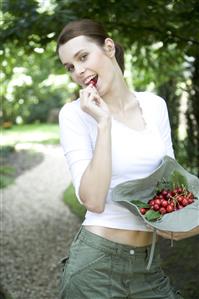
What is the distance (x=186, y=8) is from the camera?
3883mm

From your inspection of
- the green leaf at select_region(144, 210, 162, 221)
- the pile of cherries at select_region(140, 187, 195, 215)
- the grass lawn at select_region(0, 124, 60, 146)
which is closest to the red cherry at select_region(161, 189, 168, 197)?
the pile of cherries at select_region(140, 187, 195, 215)

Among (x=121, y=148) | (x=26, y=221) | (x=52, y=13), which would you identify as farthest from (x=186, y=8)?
(x=26, y=221)

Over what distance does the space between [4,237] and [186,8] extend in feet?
13.8

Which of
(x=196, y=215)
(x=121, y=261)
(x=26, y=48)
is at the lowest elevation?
(x=26, y=48)

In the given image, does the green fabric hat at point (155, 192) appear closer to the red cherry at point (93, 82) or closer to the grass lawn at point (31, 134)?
the red cherry at point (93, 82)

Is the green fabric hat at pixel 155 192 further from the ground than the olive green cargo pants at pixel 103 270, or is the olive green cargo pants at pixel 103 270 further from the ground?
the green fabric hat at pixel 155 192

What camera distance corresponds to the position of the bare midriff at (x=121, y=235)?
2012 millimetres

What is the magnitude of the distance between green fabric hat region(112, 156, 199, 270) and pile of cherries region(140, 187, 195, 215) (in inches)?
1.1

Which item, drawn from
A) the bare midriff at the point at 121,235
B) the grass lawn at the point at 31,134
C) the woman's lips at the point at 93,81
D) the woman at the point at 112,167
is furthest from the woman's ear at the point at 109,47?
the grass lawn at the point at 31,134

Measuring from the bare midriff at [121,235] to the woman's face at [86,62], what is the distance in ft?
1.78

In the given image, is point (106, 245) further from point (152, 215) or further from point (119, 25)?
point (119, 25)

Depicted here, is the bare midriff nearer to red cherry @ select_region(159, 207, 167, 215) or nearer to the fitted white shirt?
the fitted white shirt

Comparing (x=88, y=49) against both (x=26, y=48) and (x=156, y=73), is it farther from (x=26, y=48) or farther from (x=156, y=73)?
(x=156, y=73)

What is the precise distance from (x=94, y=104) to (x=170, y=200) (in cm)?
46
